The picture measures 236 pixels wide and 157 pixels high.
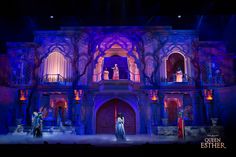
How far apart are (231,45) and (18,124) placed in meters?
18.5

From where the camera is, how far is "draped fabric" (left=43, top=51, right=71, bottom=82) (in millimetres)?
21531

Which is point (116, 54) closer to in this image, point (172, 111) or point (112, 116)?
point (112, 116)

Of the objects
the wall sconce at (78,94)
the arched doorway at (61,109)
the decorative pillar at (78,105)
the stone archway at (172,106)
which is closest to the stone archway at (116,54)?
the wall sconce at (78,94)

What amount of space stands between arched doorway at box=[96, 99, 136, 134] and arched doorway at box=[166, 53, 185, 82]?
4796 mm

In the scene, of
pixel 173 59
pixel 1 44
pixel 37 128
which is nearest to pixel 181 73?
pixel 173 59

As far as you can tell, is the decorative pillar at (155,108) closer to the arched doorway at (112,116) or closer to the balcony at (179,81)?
the balcony at (179,81)

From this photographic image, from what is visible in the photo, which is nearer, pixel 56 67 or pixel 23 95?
pixel 23 95

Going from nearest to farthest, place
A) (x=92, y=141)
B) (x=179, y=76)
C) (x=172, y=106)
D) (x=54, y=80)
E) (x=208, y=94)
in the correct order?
(x=92, y=141) < (x=208, y=94) < (x=54, y=80) < (x=179, y=76) < (x=172, y=106)

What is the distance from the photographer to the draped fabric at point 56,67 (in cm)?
2153

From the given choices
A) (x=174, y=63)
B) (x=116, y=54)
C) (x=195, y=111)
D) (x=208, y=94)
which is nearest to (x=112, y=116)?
(x=116, y=54)

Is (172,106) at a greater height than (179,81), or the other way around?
(179,81)

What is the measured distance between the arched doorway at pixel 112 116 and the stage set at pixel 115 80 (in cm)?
8

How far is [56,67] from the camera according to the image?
71.8 ft

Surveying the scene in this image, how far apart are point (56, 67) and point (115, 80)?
5.45m
